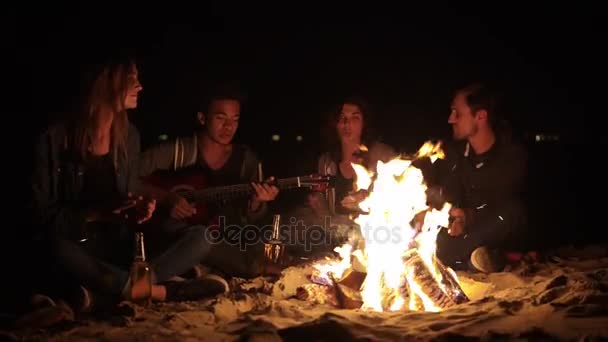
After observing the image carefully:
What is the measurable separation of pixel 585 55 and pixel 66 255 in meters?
11.9

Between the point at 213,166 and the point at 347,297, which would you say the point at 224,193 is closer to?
the point at 213,166

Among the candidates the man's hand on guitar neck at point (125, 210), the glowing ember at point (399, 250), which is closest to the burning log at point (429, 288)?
the glowing ember at point (399, 250)

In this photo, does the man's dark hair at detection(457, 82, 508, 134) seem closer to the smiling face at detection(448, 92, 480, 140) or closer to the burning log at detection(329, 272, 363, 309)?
the smiling face at detection(448, 92, 480, 140)

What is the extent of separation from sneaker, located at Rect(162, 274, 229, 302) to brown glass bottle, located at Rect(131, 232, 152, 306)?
0.23 metres

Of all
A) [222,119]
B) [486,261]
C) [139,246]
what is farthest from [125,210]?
[486,261]

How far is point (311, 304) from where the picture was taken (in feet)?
15.3

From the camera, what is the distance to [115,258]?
5016 mm

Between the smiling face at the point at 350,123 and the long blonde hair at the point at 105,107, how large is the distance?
244cm

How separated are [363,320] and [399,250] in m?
0.99

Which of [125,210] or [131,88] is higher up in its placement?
[131,88]

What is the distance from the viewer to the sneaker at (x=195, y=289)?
4781 millimetres

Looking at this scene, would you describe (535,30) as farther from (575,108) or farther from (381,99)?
(381,99)

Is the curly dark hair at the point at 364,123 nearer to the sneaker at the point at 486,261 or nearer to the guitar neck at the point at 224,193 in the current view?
the guitar neck at the point at 224,193

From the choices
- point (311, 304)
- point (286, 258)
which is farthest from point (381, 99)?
point (311, 304)
